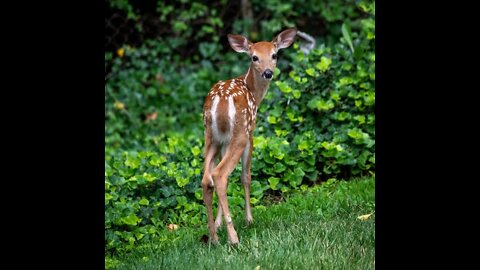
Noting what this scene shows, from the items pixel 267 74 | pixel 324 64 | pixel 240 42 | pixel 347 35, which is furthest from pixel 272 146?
pixel 347 35

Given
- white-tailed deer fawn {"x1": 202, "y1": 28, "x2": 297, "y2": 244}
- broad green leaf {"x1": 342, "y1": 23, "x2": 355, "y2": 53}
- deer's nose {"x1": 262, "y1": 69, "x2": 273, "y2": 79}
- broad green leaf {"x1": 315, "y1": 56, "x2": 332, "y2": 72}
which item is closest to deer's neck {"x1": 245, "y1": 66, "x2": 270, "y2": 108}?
deer's nose {"x1": 262, "y1": 69, "x2": 273, "y2": 79}

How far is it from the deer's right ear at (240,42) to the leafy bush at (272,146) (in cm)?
129

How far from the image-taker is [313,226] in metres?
5.44

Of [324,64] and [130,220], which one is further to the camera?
[324,64]

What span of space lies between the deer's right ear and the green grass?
133 cm

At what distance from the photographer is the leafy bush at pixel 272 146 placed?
6793 mm

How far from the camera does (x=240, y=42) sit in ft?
21.1

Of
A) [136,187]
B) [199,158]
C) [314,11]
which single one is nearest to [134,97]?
A: [314,11]

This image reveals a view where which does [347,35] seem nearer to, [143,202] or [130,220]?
[143,202]

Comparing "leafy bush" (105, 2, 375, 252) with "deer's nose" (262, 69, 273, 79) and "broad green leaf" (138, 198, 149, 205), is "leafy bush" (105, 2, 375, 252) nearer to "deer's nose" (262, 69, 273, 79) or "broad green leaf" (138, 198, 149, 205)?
"broad green leaf" (138, 198, 149, 205)

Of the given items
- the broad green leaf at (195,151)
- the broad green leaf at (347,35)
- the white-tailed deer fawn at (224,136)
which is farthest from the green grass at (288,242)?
the broad green leaf at (347,35)

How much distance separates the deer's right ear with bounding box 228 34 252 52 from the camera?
640 centimetres

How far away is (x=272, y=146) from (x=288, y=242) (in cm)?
262

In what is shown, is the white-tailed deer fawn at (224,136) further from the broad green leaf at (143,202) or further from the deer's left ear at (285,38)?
the broad green leaf at (143,202)
